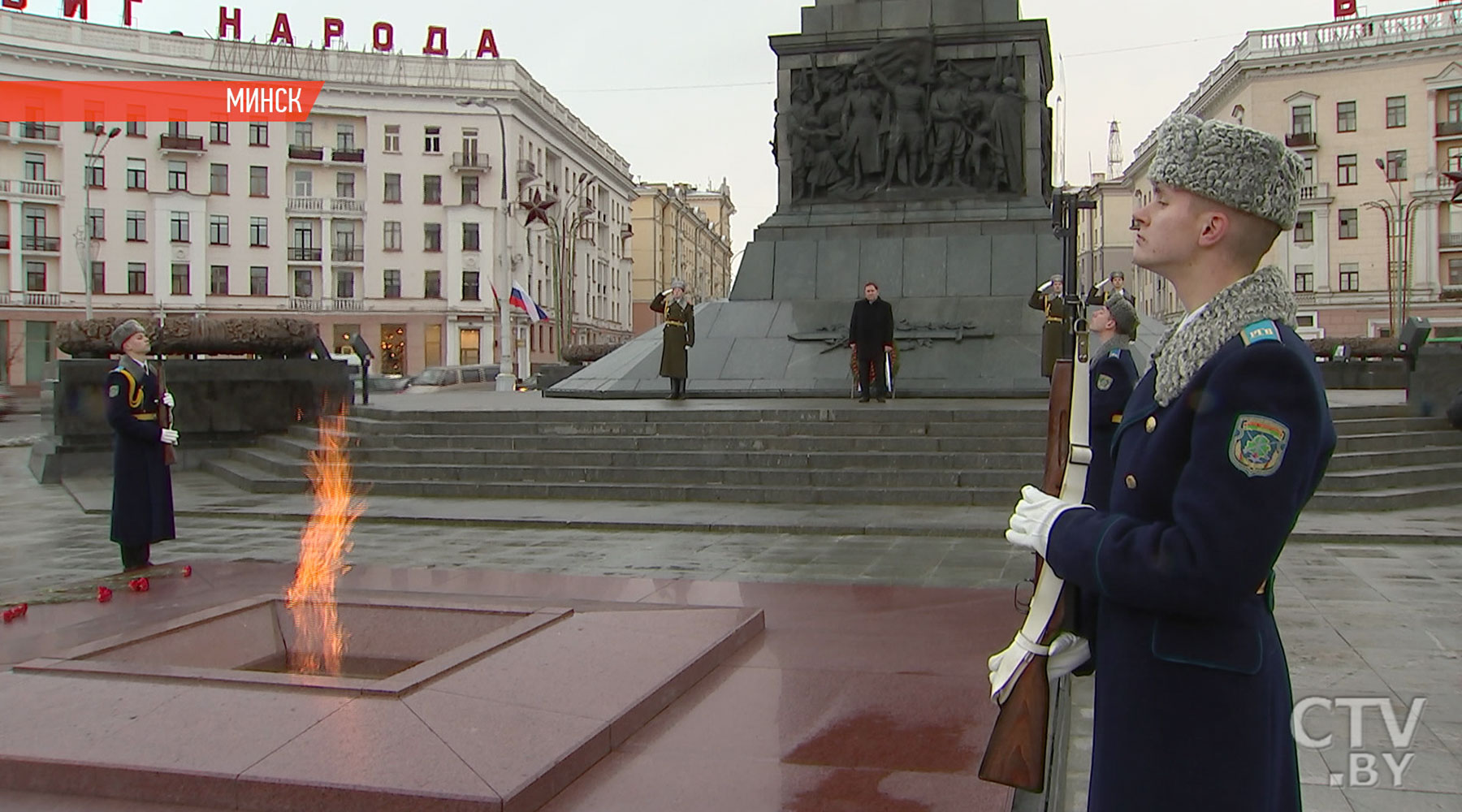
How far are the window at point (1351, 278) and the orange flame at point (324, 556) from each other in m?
56.6

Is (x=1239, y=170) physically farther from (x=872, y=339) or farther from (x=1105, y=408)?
(x=872, y=339)

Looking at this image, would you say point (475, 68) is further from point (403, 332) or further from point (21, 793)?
point (21, 793)

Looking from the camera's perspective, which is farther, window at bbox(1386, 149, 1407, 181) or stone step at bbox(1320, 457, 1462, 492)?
window at bbox(1386, 149, 1407, 181)

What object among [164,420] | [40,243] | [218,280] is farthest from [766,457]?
[40,243]

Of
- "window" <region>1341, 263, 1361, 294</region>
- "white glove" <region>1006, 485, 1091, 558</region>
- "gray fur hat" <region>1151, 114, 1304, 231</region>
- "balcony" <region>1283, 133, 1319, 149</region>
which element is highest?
"balcony" <region>1283, 133, 1319, 149</region>

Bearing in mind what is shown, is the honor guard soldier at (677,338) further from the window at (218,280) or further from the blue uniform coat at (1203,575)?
the window at (218,280)

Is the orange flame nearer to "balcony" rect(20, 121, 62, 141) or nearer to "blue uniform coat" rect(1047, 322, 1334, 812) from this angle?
"blue uniform coat" rect(1047, 322, 1334, 812)

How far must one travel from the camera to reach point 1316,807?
3.91 m

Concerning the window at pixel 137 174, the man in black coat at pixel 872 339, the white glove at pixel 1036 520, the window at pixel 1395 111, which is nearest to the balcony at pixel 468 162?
the window at pixel 137 174

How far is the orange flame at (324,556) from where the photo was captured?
5.68 m

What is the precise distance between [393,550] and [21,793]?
5.89 m

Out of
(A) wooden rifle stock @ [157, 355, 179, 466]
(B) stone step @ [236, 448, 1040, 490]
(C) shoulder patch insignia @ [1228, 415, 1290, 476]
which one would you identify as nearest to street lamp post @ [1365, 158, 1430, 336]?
(B) stone step @ [236, 448, 1040, 490]

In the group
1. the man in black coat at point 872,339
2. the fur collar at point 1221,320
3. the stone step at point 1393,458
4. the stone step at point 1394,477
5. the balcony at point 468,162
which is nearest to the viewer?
the fur collar at point 1221,320

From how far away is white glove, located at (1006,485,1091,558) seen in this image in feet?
6.92
